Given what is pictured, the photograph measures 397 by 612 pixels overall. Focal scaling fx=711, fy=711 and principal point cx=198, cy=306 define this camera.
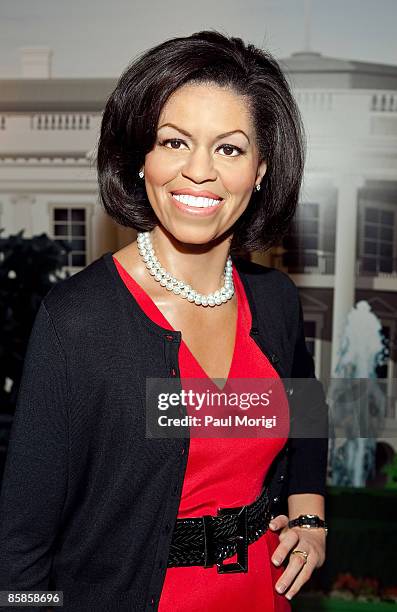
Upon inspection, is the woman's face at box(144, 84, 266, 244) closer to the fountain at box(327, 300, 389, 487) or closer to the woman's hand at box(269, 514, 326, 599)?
the woman's hand at box(269, 514, 326, 599)

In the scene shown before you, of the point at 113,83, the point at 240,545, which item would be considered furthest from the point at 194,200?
the point at 113,83

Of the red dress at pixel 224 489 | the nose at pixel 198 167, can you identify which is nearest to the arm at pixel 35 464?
the red dress at pixel 224 489

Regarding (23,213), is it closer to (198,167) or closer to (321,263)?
(321,263)

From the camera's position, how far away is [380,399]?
2469 millimetres

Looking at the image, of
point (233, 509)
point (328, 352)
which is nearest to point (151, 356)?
point (233, 509)

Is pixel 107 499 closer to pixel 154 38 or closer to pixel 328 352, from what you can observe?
pixel 328 352

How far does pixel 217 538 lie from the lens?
1.14m

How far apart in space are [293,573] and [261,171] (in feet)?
2.29

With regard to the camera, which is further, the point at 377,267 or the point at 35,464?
the point at 377,267

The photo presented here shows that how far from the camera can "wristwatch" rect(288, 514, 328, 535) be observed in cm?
133

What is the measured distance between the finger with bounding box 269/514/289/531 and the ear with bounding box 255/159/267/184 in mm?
600

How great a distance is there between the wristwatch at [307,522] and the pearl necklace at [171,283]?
44 centimetres

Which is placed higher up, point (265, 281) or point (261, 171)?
point (261, 171)

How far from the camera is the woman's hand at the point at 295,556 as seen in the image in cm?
123
